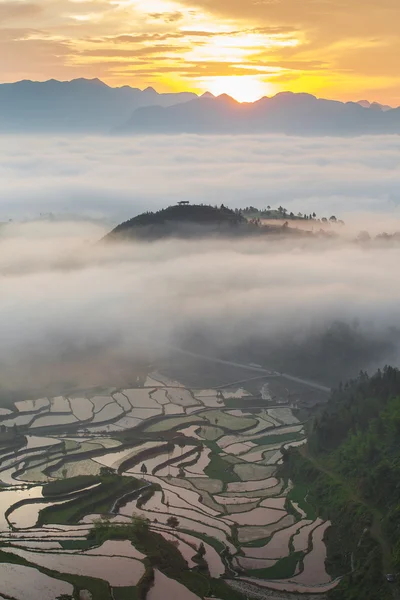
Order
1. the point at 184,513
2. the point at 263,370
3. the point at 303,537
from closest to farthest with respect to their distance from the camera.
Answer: the point at 303,537
the point at 184,513
the point at 263,370

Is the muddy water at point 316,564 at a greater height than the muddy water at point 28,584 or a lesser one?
lesser

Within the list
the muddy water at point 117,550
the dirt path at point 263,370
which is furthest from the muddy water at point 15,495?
the dirt path at point 263,370

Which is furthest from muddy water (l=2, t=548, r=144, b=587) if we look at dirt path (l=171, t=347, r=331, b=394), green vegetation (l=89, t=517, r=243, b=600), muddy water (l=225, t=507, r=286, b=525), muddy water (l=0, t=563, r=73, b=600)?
dirt path (l=171, t=347, r=331, b=394)

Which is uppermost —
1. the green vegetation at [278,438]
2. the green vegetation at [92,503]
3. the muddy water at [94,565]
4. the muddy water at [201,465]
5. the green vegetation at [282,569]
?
the muddy water at [94,565]

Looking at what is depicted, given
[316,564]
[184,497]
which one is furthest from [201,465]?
[316,564]

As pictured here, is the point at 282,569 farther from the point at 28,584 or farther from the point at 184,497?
the point at 28,584

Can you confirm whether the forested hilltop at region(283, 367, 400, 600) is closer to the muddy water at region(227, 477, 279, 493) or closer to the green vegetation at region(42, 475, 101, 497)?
the muddy water at region(227, 477, 279, 493)

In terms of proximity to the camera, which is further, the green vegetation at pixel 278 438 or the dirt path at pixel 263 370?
the dirt path at pixel 263 370

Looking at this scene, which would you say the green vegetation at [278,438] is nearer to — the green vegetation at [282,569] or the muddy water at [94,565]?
the green vegetation at [282,569]
